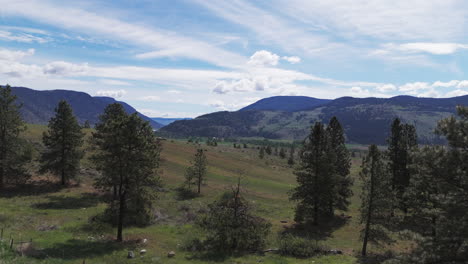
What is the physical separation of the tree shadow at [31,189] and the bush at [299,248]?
1618 inches

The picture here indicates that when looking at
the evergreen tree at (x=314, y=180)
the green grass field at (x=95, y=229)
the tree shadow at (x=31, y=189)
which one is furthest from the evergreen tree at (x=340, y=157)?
the tree shadow at (x=31, y=189)

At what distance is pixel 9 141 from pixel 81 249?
3089 cm

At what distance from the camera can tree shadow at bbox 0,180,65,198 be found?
49.2 meters

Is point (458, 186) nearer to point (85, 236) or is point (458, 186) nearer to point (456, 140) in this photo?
point (456, 140)

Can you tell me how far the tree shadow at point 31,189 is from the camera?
4923cm

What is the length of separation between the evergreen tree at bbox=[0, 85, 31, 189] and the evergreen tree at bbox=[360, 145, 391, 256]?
5236 cm

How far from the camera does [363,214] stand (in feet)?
121

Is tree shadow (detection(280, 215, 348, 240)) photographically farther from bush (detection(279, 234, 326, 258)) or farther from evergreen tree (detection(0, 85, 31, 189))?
evergreen tree (detection(0, 85, 31, 189))

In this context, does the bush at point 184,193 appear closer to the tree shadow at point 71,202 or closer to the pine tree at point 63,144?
the tree shadow at point 71,202

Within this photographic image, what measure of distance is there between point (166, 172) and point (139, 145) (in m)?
53.1

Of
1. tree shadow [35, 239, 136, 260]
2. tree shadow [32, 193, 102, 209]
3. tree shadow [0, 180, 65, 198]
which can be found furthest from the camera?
tree shadow [0, 180, 65, 198]

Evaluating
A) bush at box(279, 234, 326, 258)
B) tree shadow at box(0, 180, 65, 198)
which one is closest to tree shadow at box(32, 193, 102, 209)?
tree shadow at box(0, 180, 65, 198)

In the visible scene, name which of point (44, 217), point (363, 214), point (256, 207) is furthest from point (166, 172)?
point (363, 214)

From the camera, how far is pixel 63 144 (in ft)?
184
